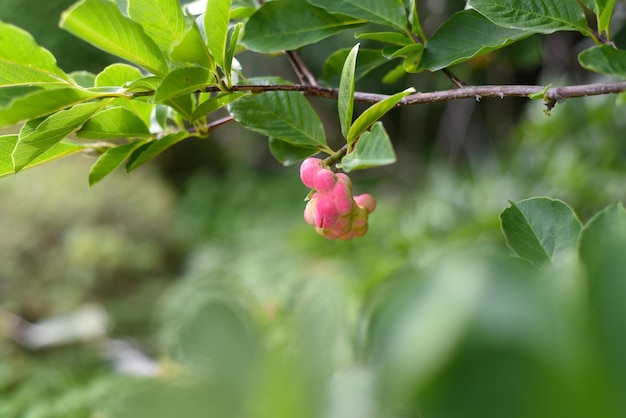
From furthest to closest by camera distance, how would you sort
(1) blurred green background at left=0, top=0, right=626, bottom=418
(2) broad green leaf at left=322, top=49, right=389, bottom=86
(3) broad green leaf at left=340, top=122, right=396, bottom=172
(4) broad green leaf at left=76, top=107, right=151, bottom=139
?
1. (2) broad green leaf at left=322, top=49, right=389, bottom=86
2. (4) broad green leaf at left=76, top=107, right=151, bottom=139
3. (3) broad green leaf at left=340, top=122, right=396, bottom=172
4. (1) blurred green background at left=0, top=0, right=626, bottom=418

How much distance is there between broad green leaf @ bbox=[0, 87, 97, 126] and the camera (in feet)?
0.98

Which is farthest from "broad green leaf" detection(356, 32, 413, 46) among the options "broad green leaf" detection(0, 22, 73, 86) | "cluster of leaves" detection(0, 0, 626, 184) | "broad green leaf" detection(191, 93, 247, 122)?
"broad green leaf" detection(0, 22, 73, 86)

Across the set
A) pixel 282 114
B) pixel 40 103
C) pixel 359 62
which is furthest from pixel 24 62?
pixel 359 62

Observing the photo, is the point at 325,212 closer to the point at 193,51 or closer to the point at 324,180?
the point at 324,180

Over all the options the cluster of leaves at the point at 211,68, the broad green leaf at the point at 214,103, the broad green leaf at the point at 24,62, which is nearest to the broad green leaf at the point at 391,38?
the cluster of leaves at the point at 211,68

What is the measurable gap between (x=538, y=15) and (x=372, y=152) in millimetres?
175

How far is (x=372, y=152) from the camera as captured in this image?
317 millimetres

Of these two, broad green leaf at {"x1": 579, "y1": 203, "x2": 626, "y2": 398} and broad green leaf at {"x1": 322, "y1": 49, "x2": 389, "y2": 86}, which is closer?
broad green leaf at {"x1": 579, "y1": 203, "x2": 626, "y2": 398}

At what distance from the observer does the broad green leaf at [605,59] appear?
379mm

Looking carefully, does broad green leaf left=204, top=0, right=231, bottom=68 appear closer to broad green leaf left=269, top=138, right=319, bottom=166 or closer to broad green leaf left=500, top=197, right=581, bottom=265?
broad green leaf left=269, top=138, right=319, bottom=166

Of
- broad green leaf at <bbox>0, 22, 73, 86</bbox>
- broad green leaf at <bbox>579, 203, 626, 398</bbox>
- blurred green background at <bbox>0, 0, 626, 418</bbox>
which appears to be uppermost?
broad green leaf at <bbox>0, 22, 73, 86</bbox>

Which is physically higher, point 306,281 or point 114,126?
point 114,126

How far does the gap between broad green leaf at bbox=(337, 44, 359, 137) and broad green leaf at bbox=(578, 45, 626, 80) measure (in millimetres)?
154

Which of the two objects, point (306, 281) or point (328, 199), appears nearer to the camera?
point (328, 199)
